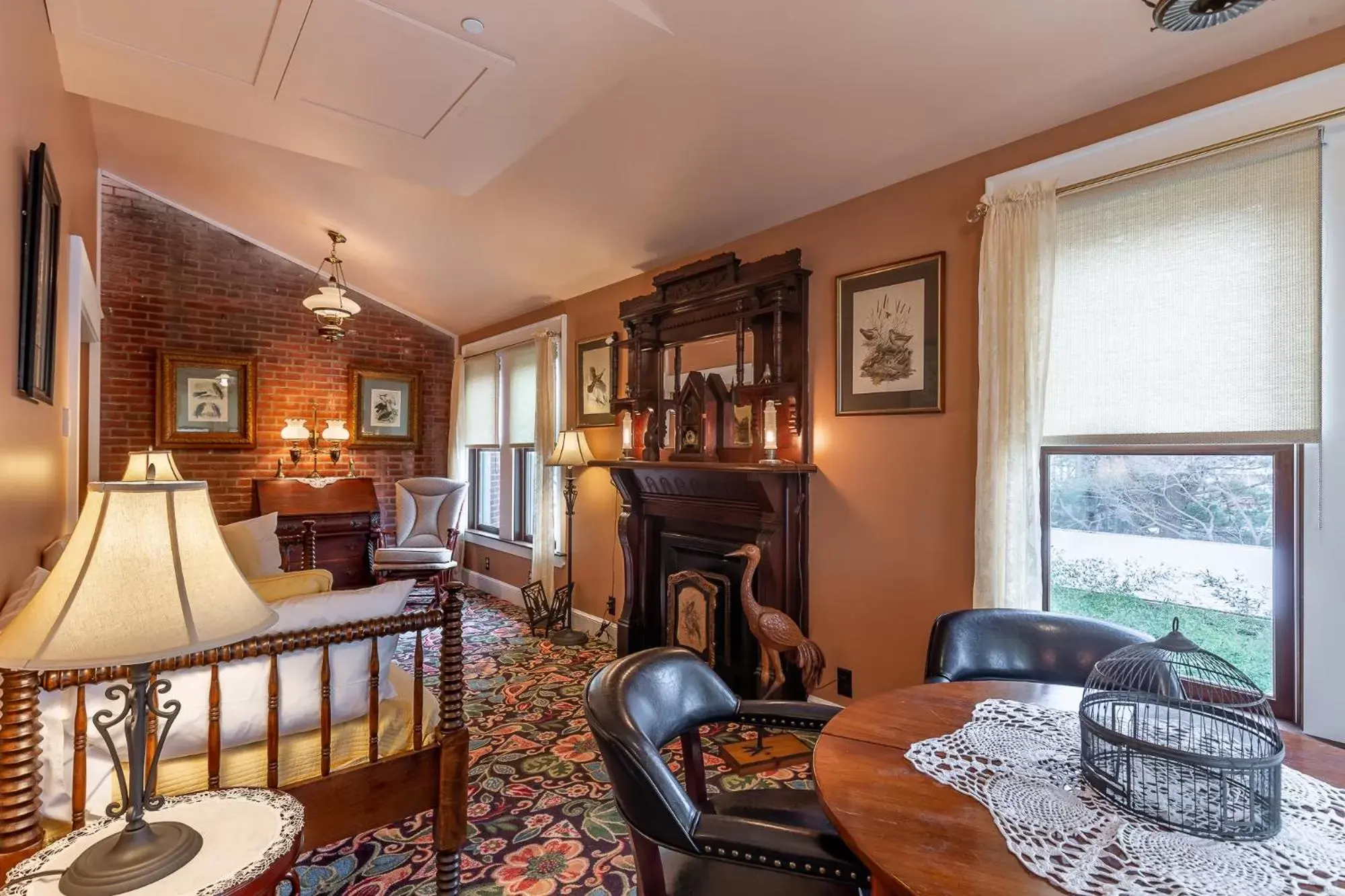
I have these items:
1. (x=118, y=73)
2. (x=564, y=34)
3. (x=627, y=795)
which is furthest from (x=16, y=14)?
(x=627, y=795)

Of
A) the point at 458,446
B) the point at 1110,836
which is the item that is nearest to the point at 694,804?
the point at 1110,836

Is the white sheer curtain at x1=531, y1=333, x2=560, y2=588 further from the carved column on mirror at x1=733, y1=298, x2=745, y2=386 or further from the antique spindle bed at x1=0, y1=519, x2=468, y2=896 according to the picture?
the antique spindle bed at x1=0, y1=519, x2=468, y2=896

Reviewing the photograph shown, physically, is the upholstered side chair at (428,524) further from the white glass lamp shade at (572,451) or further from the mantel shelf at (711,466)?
the mantel shelf at (711,466)

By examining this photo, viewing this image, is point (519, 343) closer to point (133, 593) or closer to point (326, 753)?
point (326, 753)

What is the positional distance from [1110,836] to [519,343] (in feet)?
17.8

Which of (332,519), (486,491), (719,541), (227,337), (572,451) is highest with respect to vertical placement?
(227,337)

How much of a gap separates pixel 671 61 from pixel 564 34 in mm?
427

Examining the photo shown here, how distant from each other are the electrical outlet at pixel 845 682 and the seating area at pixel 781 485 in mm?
14

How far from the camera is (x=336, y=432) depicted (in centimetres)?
607

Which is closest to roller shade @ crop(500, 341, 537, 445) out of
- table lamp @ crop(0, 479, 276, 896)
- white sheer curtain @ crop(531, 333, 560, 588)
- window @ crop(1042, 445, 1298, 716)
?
white sheer curtain @ crop(531, 333, 560, 588)

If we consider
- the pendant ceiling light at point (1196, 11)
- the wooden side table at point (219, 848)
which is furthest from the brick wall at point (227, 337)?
the pendant ceiling light at point (1196, 11)

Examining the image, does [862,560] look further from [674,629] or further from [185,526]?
[185,526]

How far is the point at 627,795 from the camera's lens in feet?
3.88

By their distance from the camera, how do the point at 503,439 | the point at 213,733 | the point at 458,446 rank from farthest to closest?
the point at 458,446 < the point at 503,439 < the point at 213,733
